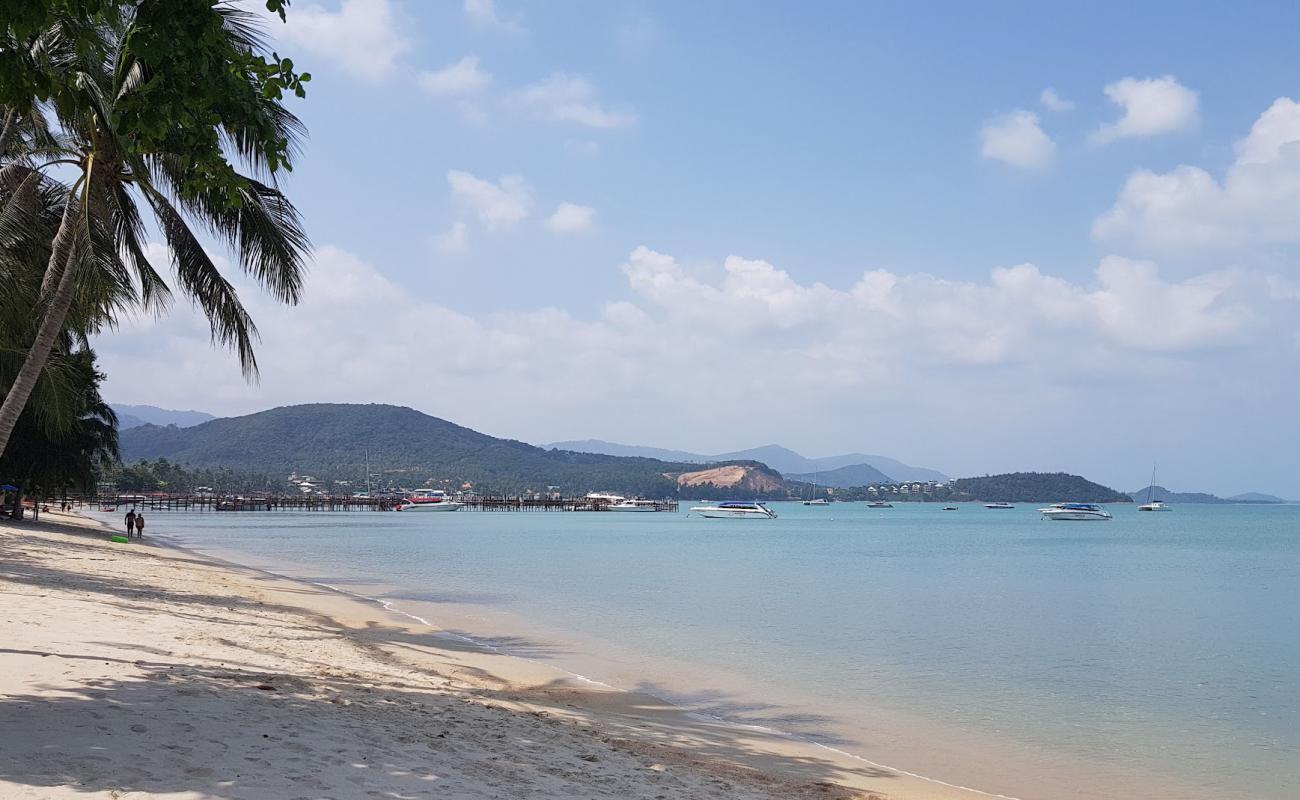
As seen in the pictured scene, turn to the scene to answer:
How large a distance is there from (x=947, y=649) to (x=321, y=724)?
14125 mm

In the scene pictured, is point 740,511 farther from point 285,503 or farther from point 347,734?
point 347,734

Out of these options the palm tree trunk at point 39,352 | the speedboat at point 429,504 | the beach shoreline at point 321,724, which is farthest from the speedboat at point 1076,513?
the palm tree trunk at point 39,352

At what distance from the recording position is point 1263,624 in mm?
23812

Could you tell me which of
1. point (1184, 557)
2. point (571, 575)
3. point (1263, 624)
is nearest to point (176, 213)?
point (571, 575)

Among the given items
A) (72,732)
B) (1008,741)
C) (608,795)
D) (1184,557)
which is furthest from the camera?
(1184,557)

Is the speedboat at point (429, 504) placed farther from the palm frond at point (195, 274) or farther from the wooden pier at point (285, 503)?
the palm frond at point (195, 274)

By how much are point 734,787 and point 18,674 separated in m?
5.56

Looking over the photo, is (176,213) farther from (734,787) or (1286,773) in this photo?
(1286,773)

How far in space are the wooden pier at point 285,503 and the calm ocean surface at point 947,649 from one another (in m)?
86.8

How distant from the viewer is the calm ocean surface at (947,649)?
10.8 m

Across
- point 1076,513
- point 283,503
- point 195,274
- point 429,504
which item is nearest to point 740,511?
point 1076,513

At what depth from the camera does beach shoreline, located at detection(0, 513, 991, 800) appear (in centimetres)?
542

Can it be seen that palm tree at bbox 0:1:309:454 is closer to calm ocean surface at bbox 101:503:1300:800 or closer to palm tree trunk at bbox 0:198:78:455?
palm tree trunk at bbox 0:198:78:455

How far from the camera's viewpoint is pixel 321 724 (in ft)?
23.1
